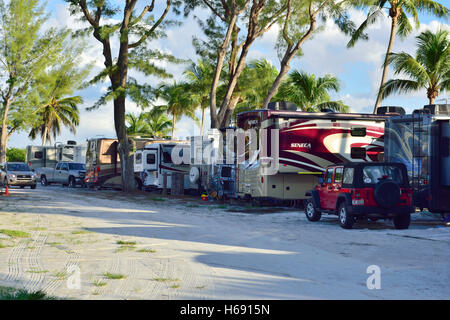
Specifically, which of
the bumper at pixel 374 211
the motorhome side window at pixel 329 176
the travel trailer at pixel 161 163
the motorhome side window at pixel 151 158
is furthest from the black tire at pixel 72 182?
the bumper at pixel 374 211

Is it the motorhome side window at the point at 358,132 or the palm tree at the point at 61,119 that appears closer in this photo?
the motorhome side window at the point at 358,132

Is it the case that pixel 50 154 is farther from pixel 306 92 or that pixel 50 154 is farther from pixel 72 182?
pixel 306 92

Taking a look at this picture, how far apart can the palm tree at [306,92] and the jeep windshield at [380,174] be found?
1006 inches

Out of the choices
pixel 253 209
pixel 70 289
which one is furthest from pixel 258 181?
pixel 70 289

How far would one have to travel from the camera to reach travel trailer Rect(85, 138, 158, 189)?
34.6 metres

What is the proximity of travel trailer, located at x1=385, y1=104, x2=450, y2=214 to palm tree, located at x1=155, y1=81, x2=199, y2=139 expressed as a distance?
18.2 metres

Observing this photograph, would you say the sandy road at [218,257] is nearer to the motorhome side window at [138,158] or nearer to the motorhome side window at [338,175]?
the motorhome side window at [338,175]

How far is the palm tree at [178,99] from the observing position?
33.3 m

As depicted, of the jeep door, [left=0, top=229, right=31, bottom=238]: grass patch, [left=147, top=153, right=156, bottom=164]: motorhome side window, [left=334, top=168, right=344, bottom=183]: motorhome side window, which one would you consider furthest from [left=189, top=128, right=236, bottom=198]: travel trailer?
[left=0, top=229, right=31, bottom=238]: grass patch

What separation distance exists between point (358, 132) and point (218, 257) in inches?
489

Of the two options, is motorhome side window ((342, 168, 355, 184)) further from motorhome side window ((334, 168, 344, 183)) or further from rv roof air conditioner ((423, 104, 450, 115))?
rv roof air conditioner ((423, 104, 450, 115))

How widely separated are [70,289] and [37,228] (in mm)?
7298

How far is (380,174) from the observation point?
15.1 meters

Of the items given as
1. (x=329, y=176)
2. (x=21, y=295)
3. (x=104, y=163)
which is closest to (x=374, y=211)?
A: (x=329, y=176)
